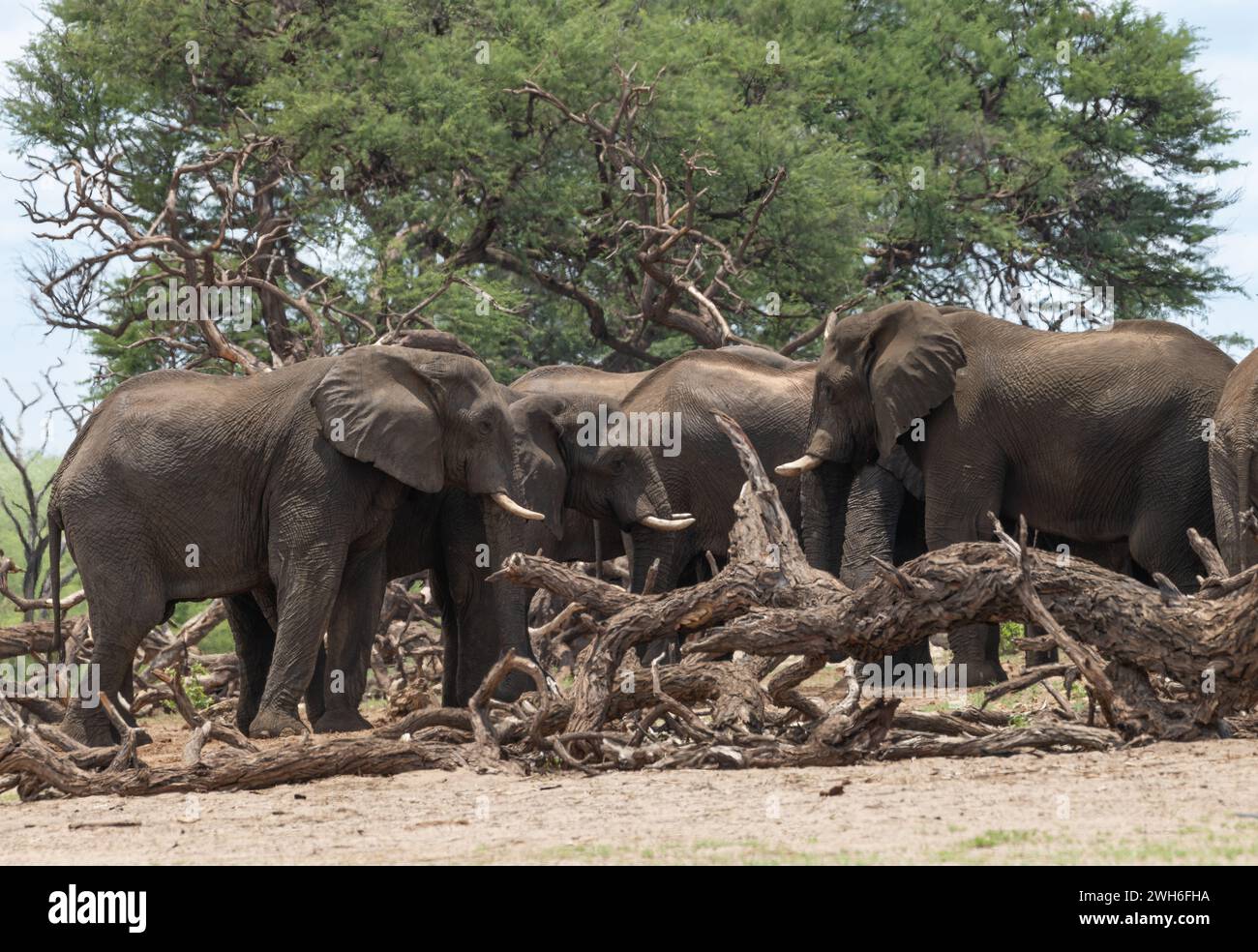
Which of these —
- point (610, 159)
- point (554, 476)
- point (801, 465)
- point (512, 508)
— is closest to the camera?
point (512, 508)

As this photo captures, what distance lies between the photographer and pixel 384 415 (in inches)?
484

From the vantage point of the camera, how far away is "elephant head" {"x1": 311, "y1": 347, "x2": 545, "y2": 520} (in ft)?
40.2

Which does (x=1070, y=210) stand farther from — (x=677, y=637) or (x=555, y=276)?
(x=677, y=637)

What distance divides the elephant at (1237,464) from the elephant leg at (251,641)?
653 centimetres

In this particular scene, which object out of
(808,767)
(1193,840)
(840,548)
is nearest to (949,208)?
(840,548)

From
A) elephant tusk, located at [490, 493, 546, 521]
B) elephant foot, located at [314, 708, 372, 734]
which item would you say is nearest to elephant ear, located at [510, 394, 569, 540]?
elephant tusk, located at [490, 493, 546, 521]

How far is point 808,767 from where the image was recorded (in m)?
8.35

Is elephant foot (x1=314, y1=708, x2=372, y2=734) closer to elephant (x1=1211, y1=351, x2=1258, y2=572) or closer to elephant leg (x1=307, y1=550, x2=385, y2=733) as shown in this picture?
elephant leg (x1=307, y1=550, x2=385, y2=733)

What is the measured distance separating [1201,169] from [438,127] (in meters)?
14.2

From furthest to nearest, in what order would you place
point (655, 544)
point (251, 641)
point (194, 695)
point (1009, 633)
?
1. point (1009, 633)
2. point (194, 695)
3. point (655, 544)
4. point (251, 641)

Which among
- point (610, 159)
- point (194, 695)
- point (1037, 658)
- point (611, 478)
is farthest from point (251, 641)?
point (610, 159)

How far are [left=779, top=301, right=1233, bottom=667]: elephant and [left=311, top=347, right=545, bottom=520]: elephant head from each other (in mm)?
2563

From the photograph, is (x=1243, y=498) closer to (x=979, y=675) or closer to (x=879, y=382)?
(x=979, y=675)

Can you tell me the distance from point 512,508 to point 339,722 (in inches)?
72.5
